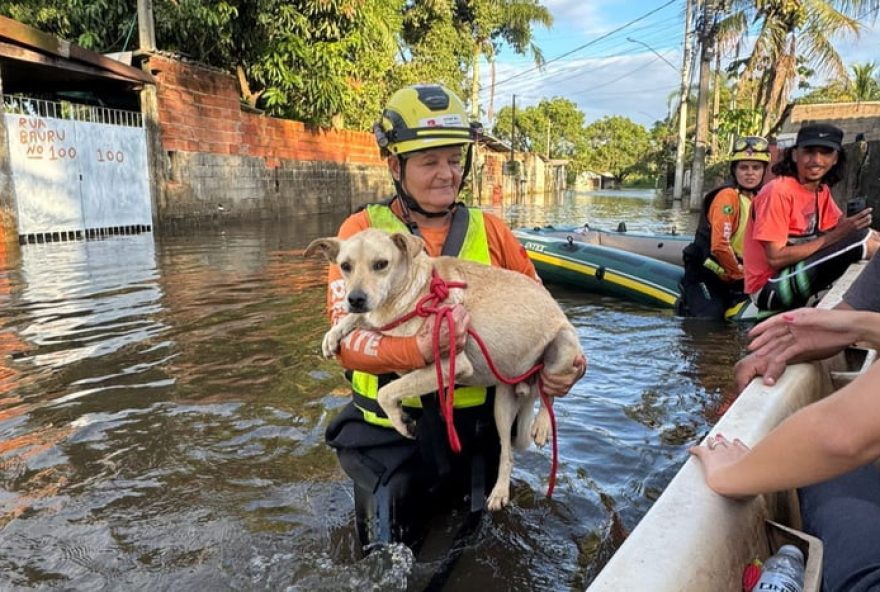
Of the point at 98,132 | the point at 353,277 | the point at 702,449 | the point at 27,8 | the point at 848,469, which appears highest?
the point at 27,8

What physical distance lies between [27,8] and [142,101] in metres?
6.05

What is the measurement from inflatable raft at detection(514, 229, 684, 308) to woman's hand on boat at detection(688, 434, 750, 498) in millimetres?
7423

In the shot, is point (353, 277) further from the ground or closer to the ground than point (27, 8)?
closer to the ground

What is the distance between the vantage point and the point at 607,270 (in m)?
10.3

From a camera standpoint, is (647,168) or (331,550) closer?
(331,550)

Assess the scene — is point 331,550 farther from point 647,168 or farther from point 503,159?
point 647,168

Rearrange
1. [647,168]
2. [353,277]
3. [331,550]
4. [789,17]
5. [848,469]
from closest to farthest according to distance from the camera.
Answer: [848,469], [353,277], [331,550], [789,17], [647,168]

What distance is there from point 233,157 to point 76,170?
590cm

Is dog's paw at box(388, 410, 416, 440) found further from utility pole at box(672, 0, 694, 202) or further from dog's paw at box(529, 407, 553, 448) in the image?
utility pole at box(672, 0, 694, 202)

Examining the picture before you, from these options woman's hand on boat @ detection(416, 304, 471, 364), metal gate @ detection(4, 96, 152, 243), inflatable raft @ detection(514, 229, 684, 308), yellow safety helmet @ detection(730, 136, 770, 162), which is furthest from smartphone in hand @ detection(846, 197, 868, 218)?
metal gate @ detection(4, 96, 152, 243)

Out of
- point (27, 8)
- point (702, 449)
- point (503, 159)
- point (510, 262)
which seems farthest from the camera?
point (503, 159)

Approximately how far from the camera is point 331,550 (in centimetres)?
366

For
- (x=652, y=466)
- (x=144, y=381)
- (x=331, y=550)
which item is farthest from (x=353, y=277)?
(x=144, y=381)

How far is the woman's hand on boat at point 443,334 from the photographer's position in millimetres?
2578
